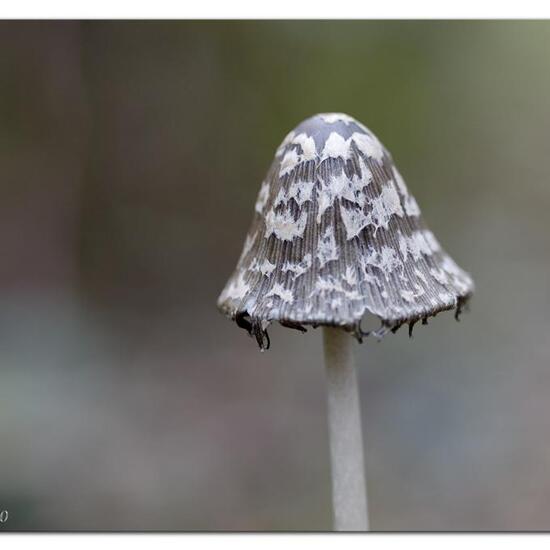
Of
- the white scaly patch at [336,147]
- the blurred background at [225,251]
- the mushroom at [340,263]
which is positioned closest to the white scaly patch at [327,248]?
the mushroom at [340,263]

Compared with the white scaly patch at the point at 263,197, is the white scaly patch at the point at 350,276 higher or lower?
lower

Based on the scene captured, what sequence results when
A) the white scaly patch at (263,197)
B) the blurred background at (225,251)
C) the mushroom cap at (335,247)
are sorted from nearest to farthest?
the mushroom cap at (335,247) < the white scaly patch at (263,197) < the blurred background at (225,251)

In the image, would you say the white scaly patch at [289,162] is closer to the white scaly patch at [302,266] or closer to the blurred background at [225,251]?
the white scaly patch at [302,266]

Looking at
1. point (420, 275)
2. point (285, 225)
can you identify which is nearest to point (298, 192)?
point (285, 225)

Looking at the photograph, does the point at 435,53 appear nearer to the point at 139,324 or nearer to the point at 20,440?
the point at 139,324

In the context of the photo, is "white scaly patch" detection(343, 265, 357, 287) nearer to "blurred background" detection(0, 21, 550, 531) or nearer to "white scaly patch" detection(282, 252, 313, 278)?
"white scaly patch" detection(282, 252, 313, 278)

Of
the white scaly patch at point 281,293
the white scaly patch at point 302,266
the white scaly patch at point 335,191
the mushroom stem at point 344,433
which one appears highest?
the white scaly patch at point 335,191
